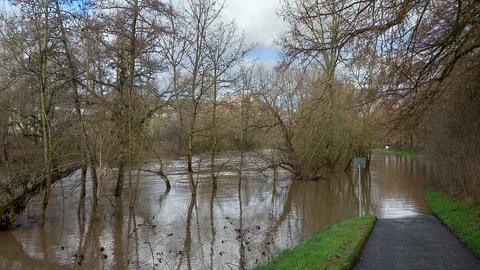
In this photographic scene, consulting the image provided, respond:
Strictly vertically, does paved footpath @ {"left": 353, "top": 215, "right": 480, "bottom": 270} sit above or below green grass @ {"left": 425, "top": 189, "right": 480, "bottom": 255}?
below

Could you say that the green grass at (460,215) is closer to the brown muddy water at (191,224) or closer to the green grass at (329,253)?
the brown muddy water at (191,224)

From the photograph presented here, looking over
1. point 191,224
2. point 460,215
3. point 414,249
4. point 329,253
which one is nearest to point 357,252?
point 329,253

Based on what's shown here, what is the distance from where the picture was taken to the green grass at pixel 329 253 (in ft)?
30.5

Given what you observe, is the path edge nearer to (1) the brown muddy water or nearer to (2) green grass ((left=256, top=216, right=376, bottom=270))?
(2) green grass ((left=256, top=216, right=376, bottom=270))

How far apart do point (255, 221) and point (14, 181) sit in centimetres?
963

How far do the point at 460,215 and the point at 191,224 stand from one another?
10.1 m

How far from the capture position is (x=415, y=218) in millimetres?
18375

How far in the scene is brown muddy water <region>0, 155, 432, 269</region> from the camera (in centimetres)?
1318

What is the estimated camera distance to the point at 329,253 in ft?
33.8

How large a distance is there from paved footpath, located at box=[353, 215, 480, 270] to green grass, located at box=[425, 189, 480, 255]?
0.85 feet

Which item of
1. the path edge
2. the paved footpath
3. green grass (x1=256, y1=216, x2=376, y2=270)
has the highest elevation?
green grass (x1=256, y1=216, x2=376, y2=270)

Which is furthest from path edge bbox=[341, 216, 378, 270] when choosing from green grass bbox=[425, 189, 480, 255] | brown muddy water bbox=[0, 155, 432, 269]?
green grass bbox=[425, 189, 480, 255]

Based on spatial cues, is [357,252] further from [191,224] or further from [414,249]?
[191,224]

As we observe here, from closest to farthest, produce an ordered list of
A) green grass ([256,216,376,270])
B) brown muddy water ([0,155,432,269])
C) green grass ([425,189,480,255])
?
green grass ([256,216,376,270])
green grass ([425,189,480,255])
brown muddy water ([0,155,432,269])
